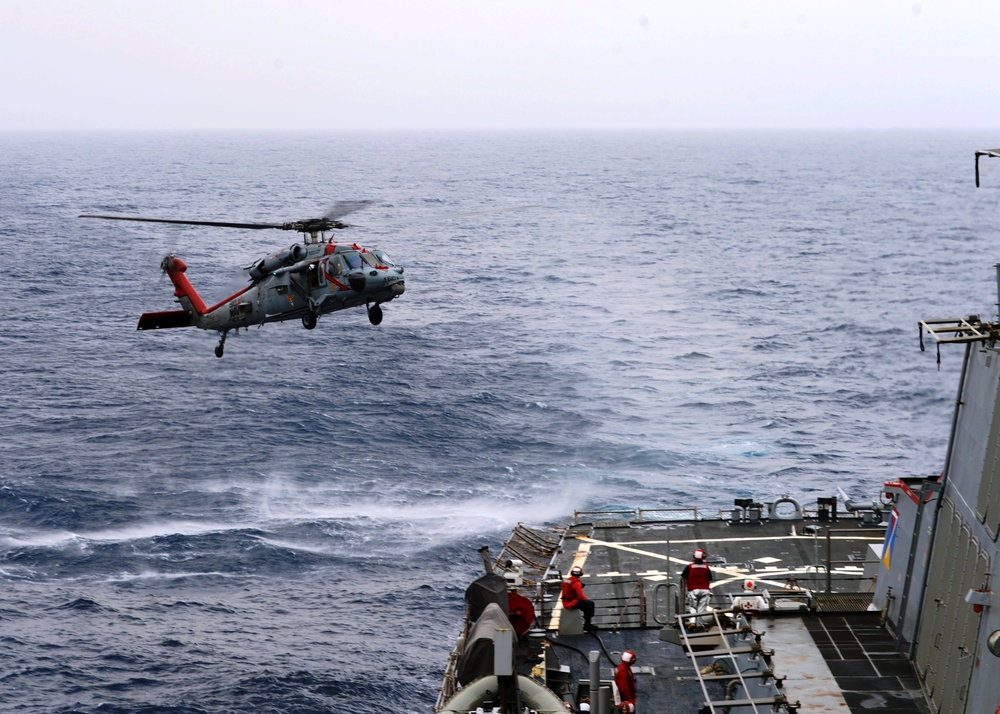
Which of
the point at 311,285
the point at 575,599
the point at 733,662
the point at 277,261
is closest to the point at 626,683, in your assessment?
the point at 733,662

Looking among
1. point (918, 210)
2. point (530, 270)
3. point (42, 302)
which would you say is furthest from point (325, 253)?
point (918, 210)

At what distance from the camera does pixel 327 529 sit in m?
46.7

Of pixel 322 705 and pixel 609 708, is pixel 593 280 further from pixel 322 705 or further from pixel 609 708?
pixel 609 708

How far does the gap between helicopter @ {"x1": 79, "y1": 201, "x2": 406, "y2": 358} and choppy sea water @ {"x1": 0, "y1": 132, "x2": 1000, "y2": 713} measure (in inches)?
74.8

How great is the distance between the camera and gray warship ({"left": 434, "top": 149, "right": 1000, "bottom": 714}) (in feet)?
53.9

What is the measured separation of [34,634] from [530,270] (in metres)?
73.3

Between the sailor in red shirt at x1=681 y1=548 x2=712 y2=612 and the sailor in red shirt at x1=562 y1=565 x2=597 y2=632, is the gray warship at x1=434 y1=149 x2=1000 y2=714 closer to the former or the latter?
the sailor in red shirt at x1=681 y1=548 x2=712 y2=612

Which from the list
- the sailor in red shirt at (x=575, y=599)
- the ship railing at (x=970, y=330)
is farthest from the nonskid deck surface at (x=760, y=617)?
the ship railing at (x=970, y=330)

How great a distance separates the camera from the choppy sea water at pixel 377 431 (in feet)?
124

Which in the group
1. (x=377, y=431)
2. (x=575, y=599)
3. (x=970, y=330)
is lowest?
(x=377, y=431)

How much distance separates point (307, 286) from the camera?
110ft

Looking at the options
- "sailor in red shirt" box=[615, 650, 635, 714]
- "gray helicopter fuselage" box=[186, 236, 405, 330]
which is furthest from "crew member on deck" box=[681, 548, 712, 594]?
"gray helicopter fuselage" box=[186, 236, 405, 330]

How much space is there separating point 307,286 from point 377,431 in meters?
25.5

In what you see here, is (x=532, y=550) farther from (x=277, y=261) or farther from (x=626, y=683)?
(x=626, y=683)
